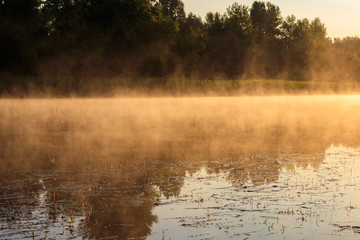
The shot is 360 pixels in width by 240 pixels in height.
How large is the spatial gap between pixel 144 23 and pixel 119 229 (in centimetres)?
5471

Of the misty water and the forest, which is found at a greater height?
the forest

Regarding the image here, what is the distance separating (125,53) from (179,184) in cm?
5156

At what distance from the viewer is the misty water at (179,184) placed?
6.14 metres

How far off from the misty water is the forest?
90.3 ft

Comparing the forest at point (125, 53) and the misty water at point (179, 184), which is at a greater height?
the forest at point (125, 53)

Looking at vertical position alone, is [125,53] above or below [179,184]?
above

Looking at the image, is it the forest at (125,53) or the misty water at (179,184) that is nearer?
the misty water at (179,184)

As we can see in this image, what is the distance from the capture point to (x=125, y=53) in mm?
58875

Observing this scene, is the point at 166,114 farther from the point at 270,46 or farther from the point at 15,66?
the point at 270,46

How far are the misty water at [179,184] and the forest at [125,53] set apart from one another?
2753 centimetres

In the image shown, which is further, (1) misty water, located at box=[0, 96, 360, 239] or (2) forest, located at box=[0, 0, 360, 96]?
(2) forest, located at box=[0, 0, 360, 96]

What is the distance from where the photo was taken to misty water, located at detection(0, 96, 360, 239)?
6.14 meters

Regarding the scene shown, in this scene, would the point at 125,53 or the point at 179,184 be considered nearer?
the point at 179,184

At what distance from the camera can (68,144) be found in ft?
46.4
